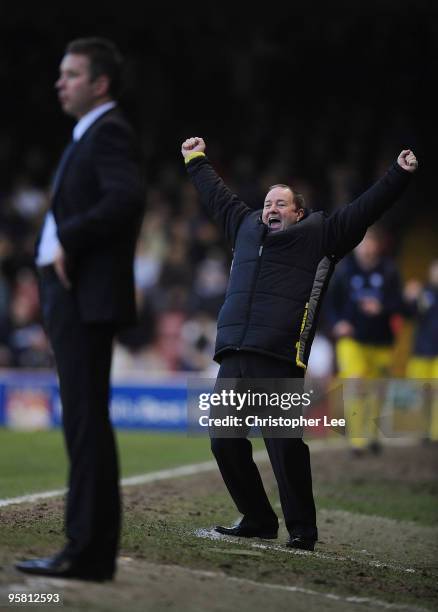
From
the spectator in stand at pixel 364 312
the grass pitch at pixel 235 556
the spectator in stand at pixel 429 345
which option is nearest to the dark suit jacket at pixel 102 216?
the grass pitch at pixel 235 556

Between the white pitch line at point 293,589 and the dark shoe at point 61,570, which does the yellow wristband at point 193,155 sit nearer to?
the white pitch line at point 293,589

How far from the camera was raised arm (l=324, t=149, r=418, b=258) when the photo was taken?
695 cm

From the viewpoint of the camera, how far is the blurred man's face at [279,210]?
7.33 meters

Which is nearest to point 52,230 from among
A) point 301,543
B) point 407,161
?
point 407,161

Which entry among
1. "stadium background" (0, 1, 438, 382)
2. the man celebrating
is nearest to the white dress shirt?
the man celebrating

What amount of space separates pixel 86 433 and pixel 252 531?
2.26 m

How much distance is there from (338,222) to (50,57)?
16.6m

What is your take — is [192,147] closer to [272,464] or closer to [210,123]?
[272,464]

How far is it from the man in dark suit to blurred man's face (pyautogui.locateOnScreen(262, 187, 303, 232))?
5.84ft

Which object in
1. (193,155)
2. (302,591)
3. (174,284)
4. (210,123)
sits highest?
(210,123)

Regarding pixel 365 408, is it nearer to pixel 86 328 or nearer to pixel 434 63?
pixel 434 63

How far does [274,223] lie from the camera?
7.34m

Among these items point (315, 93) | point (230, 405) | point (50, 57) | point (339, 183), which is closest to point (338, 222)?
point (230, 405)

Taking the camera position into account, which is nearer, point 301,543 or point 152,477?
point 301,543
